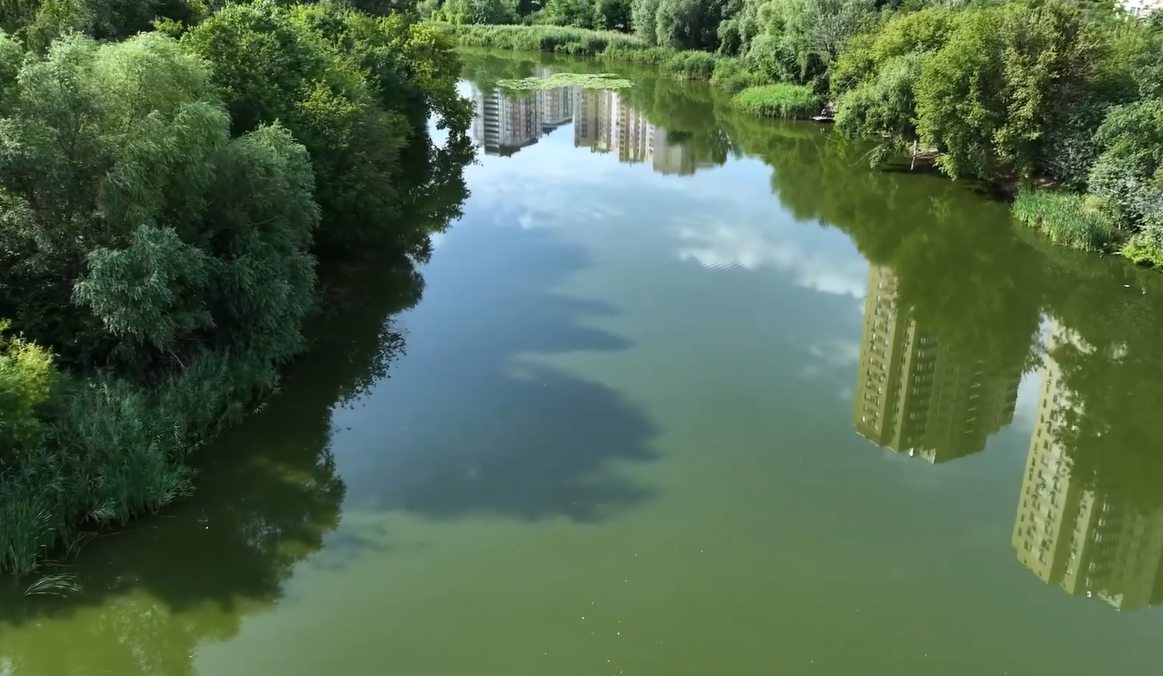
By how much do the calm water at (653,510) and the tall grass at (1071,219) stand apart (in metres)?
2.04

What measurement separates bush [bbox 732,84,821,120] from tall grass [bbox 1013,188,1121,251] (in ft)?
50.1

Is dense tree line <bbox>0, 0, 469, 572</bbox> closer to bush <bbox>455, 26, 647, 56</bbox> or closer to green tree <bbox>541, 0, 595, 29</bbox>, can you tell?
bush <bbox>455, 26, 647, 56</bbox>

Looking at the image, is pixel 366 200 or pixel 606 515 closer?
pixel 606 515

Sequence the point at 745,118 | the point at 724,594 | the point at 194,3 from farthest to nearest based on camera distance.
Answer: the point at 745,118
the point at 194,3
the point at 724,594

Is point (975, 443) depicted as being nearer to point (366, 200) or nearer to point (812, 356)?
point (812, 356)

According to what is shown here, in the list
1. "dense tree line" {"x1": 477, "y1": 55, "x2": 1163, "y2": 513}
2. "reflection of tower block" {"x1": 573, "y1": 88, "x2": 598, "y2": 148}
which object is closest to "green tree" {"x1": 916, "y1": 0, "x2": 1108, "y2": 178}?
"dense tree line" {"x1": 477, "y1": 55, "x2": 1163, "y2": 513}

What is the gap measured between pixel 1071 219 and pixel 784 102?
17.9 meters

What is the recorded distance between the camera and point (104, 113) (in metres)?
10.1

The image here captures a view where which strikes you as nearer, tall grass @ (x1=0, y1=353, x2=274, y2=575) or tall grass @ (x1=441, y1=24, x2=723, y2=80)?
tall grass @ (x1=0, y1=353, x2=274, y2=575)

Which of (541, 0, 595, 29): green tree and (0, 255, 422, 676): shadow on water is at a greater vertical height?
(541, 0, 595, 29): green tree

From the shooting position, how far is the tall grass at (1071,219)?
18578mm

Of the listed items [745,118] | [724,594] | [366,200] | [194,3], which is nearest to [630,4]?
[745,118]

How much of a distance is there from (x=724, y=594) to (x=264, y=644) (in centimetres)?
432

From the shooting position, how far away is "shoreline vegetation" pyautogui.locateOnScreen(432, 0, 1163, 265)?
18.4 metres
